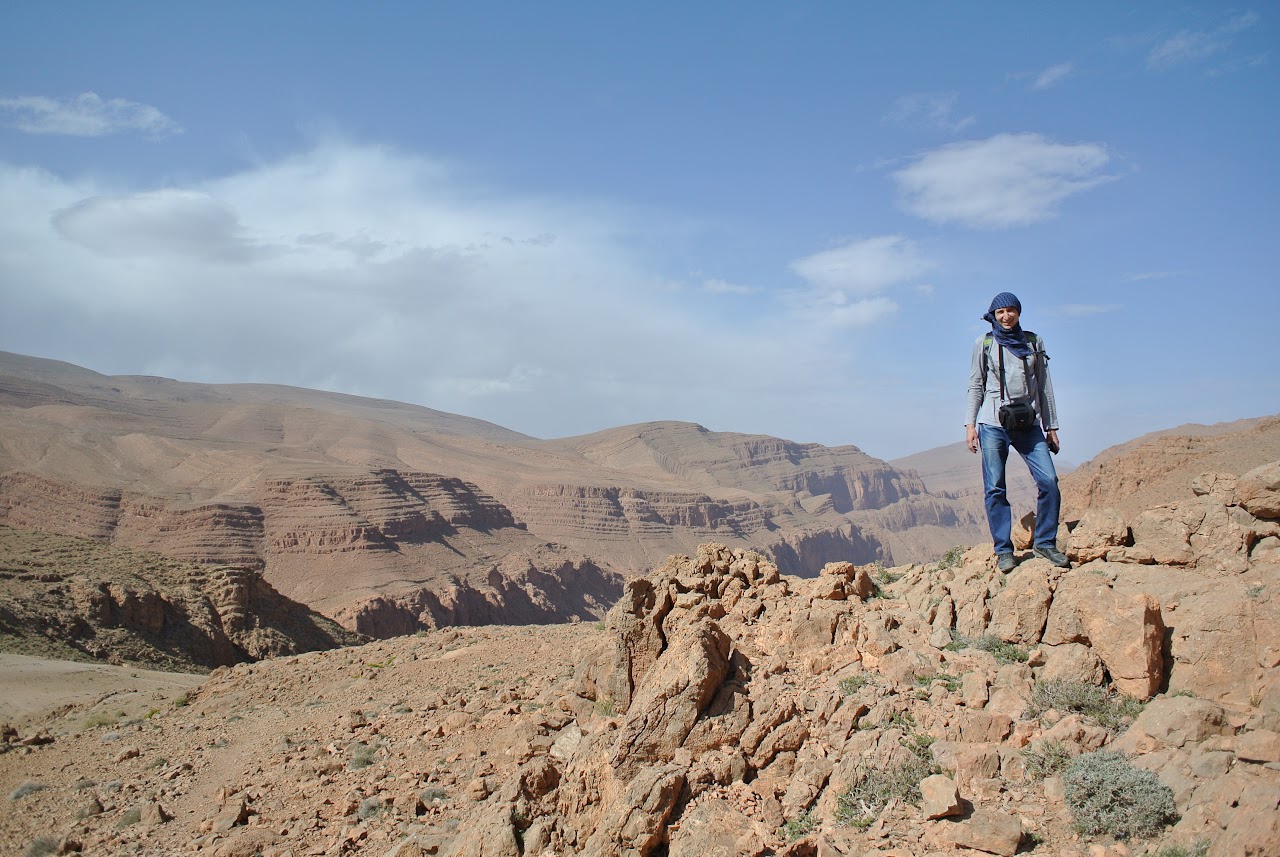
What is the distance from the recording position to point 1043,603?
6.79 metres

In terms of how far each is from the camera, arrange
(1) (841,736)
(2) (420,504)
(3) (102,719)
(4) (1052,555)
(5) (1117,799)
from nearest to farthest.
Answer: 1. (5) (1117,799)
2. (1) (841,736)
3. (4) (1052,555)
4. (3) (102,719)
5. (2) (420,504)

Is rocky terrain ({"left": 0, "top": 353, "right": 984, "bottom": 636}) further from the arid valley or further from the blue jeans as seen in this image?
the blue jeans

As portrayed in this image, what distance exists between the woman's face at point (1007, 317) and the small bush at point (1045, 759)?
12.0 ft

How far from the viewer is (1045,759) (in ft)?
17.1

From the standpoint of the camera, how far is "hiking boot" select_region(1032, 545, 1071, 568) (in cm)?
727

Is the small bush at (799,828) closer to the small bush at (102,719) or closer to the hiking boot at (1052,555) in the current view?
the hiking boot at (1052,555)

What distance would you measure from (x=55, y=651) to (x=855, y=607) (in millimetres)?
26269

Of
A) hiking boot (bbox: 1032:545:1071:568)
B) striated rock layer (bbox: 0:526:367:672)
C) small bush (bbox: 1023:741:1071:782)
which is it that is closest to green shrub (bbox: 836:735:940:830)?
small bush (bbox: 1023:741:1071:782)

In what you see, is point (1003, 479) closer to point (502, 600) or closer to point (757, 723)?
point (757, 723)

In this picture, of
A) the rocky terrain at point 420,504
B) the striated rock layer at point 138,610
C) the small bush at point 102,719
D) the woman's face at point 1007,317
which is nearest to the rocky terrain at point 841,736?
the woman's face at point 1007,317

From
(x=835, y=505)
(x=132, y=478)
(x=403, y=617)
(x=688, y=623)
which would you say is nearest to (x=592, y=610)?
(x=403, y=617)

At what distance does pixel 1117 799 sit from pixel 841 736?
1.89m

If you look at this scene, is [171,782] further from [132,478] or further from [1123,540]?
[132,478]

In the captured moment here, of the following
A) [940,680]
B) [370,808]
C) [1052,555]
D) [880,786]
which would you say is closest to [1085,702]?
[940,680]
